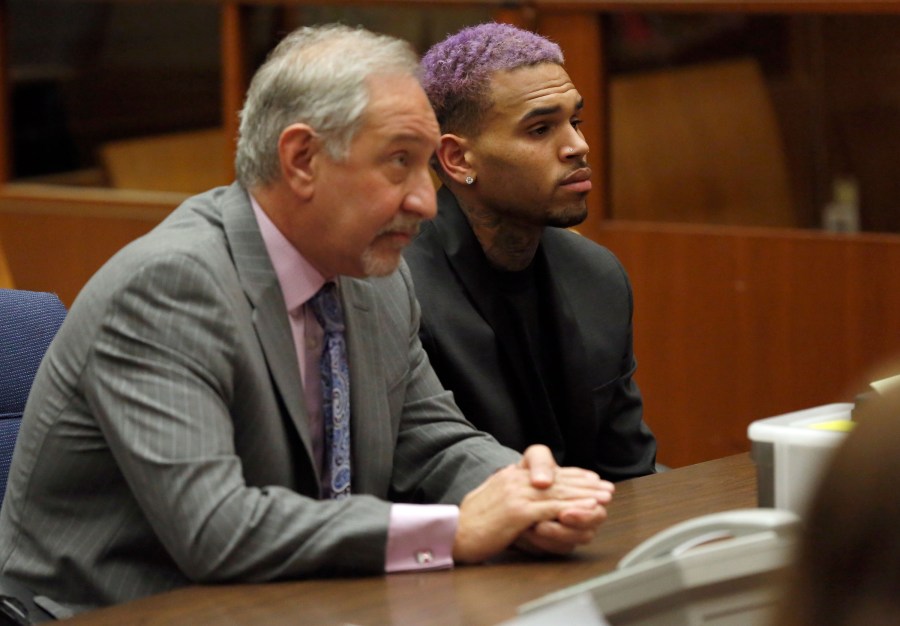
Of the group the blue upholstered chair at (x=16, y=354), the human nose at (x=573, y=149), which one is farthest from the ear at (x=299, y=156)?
the human nose at (x=573, y=149)

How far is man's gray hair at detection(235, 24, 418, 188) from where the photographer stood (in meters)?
1.84

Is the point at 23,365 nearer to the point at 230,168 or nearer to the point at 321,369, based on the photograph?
the point at 321,369

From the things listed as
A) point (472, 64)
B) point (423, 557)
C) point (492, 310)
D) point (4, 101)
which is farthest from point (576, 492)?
point (4, 101)

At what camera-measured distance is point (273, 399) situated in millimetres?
1819

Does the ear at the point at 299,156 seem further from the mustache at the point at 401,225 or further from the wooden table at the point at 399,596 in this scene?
the wooden table at the point at 399,596

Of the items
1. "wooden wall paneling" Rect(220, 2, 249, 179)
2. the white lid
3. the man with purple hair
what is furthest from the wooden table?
"wooden wall paneling" Rect(220, 2, 249, 179)

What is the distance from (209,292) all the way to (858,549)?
1.22 metres

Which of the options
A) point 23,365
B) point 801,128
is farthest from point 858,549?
point 801,128

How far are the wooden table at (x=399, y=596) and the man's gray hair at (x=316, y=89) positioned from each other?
58cm

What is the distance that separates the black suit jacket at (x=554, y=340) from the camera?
98.6 inches

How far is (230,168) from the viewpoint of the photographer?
5297 mm

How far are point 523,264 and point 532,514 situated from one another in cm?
100

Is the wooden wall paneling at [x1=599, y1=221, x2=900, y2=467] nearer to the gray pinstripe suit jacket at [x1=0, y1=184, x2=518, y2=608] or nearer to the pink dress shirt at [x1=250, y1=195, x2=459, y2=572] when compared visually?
the gray pinstripe suit jacket at [x1=0, y1=184, x2=518, y2=608]

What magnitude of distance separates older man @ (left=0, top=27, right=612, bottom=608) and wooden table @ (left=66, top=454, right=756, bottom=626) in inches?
1.2
